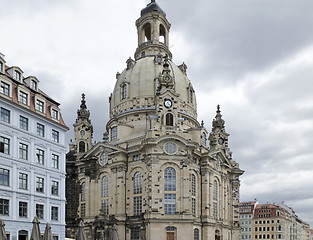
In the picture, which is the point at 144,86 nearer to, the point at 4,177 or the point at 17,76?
the point at 17,76

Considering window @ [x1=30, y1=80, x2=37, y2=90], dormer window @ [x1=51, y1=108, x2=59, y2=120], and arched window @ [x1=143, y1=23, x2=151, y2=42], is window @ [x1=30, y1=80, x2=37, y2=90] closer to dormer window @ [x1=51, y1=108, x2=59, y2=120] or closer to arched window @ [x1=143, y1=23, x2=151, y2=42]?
dormer window @ [x1=51, y1=108, x2=59, y2=120]

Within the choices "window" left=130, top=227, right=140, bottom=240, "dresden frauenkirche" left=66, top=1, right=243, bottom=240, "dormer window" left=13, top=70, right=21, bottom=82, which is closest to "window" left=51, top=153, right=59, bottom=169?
"dormer window" left=13, top=70, right=21, bottom=82

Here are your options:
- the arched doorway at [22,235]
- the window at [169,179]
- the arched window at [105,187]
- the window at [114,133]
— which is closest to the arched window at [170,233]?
the window at [169,179]

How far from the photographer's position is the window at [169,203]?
69700 millimetres

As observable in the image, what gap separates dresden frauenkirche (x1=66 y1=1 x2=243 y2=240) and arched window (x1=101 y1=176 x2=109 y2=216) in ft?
0.61

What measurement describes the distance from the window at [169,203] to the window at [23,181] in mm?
34501

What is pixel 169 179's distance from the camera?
71.2m

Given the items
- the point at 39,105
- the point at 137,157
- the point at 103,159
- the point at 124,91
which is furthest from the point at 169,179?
the point at 39,105

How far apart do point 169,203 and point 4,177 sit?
124ft

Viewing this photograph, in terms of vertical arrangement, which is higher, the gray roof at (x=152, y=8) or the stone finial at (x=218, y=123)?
the gray roof at (x=152, y=8)

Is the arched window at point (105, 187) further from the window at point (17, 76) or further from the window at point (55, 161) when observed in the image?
the window at point (17, 76)

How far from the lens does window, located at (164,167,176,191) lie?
70875 millimetres

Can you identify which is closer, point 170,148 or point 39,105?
point 39,105

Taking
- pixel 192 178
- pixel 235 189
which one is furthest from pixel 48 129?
pixel 235 189
